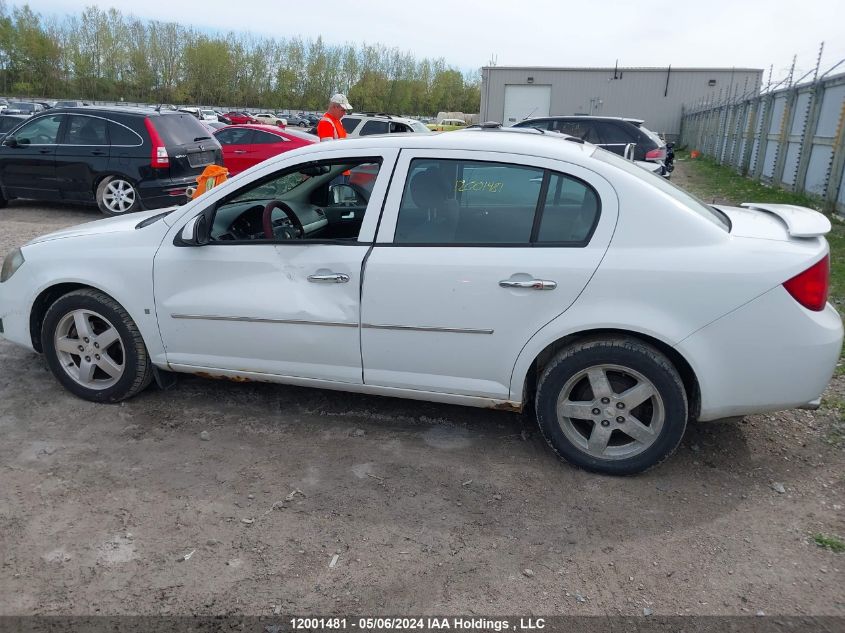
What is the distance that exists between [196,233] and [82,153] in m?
7.95

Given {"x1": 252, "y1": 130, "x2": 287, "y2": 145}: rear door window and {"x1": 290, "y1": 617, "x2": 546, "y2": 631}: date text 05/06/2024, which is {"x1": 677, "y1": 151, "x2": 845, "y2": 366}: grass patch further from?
{"x1": 252, "y1": 130, "x2": 287, "y2": 145}: rear door window

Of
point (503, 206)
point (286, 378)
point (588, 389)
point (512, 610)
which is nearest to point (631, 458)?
point (588, 389)

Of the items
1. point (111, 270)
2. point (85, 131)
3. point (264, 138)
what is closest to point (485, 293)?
point (111, 270)

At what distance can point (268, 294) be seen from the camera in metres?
3.60

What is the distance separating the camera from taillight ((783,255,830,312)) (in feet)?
9.75


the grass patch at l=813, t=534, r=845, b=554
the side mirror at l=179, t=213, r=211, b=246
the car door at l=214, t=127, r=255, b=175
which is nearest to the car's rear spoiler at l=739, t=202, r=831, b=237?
the grass patch at l=813, t=534, r=845, b=554

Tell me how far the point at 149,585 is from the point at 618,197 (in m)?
2.68

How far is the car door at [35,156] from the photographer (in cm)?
1039

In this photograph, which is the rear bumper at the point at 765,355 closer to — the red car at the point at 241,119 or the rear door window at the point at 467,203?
the rear door window at the point at 467,203

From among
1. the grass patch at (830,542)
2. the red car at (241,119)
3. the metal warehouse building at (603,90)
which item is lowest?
the grass patch at (830,542)

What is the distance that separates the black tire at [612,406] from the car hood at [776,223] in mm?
802

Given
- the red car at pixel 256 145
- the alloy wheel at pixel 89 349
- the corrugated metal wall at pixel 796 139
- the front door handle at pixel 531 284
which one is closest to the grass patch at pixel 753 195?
the corrugated metal wall at pixel 796 139

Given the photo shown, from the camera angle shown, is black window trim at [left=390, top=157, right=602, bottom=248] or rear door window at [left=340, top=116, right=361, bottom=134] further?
rear door window at [left=340, top=116, right=361, bottom=134]

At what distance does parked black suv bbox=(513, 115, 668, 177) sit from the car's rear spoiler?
9.76 metres
